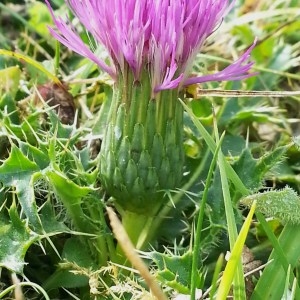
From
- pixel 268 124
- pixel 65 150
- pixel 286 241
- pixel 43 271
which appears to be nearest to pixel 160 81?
pixel 65 150

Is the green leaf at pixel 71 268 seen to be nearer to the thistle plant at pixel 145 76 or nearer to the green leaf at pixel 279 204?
the thistle plant at pixel 145 76

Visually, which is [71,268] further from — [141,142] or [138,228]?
[141,142]

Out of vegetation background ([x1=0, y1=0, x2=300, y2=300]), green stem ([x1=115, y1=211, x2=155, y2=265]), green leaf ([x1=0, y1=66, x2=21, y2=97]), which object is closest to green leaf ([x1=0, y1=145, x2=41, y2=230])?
vegetation background ([x1=0, y1=0, x2=300, y2=300])

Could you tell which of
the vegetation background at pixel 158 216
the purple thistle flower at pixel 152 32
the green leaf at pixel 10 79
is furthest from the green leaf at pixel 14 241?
the green leaf at pixel 10 79

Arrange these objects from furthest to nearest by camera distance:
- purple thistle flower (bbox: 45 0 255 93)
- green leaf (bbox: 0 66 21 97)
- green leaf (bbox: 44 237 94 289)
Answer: green leaf (bbox: 0 66 21 97)
green leaf (bbox: 44 237 94 289)
purple thistle flower (bbox: 45 0 255 93)

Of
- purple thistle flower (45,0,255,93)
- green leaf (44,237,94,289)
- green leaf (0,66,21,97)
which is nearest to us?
purple thistle flower (45,0,255,93)

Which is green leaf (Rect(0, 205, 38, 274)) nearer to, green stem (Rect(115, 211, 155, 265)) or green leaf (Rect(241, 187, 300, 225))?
green stem (Rect(115, 211, 155, 265))
